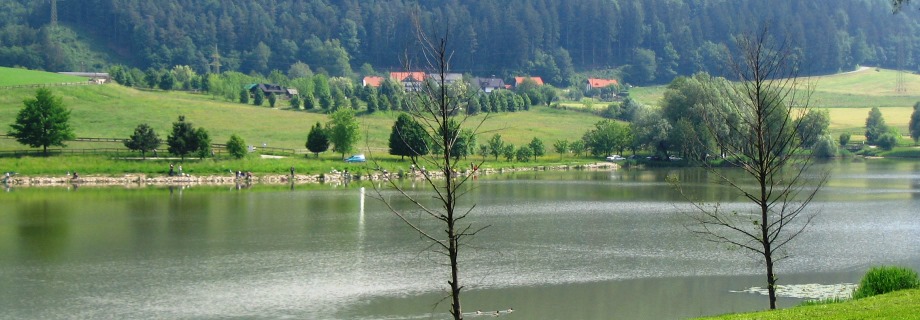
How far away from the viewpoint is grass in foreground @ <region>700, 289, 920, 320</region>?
58.6 feet

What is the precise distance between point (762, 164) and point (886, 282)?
4939 millimetres

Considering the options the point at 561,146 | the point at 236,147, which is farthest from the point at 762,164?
the point at 561,146

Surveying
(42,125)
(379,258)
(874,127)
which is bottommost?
(379,258)

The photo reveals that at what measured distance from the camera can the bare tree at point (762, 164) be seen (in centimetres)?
2305

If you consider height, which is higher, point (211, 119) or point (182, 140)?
point (211, 119)

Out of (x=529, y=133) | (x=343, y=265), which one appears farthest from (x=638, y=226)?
(x=529, y=133)

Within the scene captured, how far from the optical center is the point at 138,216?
51.9 meters

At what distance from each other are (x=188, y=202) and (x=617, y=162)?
190 ft

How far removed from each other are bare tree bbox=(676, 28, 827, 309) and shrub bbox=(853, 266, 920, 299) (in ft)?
6.73

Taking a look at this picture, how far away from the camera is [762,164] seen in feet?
74.0

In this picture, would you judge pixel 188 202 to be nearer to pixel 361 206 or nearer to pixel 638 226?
pixel 361 206

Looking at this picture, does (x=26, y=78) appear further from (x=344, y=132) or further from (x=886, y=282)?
(x=886, y=282)

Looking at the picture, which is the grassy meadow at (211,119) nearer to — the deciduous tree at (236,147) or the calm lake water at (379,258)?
the deciduous tree at (236,147)

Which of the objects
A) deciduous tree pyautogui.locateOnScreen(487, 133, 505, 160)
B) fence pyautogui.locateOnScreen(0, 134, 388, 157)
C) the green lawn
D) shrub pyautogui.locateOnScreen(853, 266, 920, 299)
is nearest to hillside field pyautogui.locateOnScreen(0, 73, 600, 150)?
fence pyautogui.locateOnScreen(0, 134, 388, 157)
